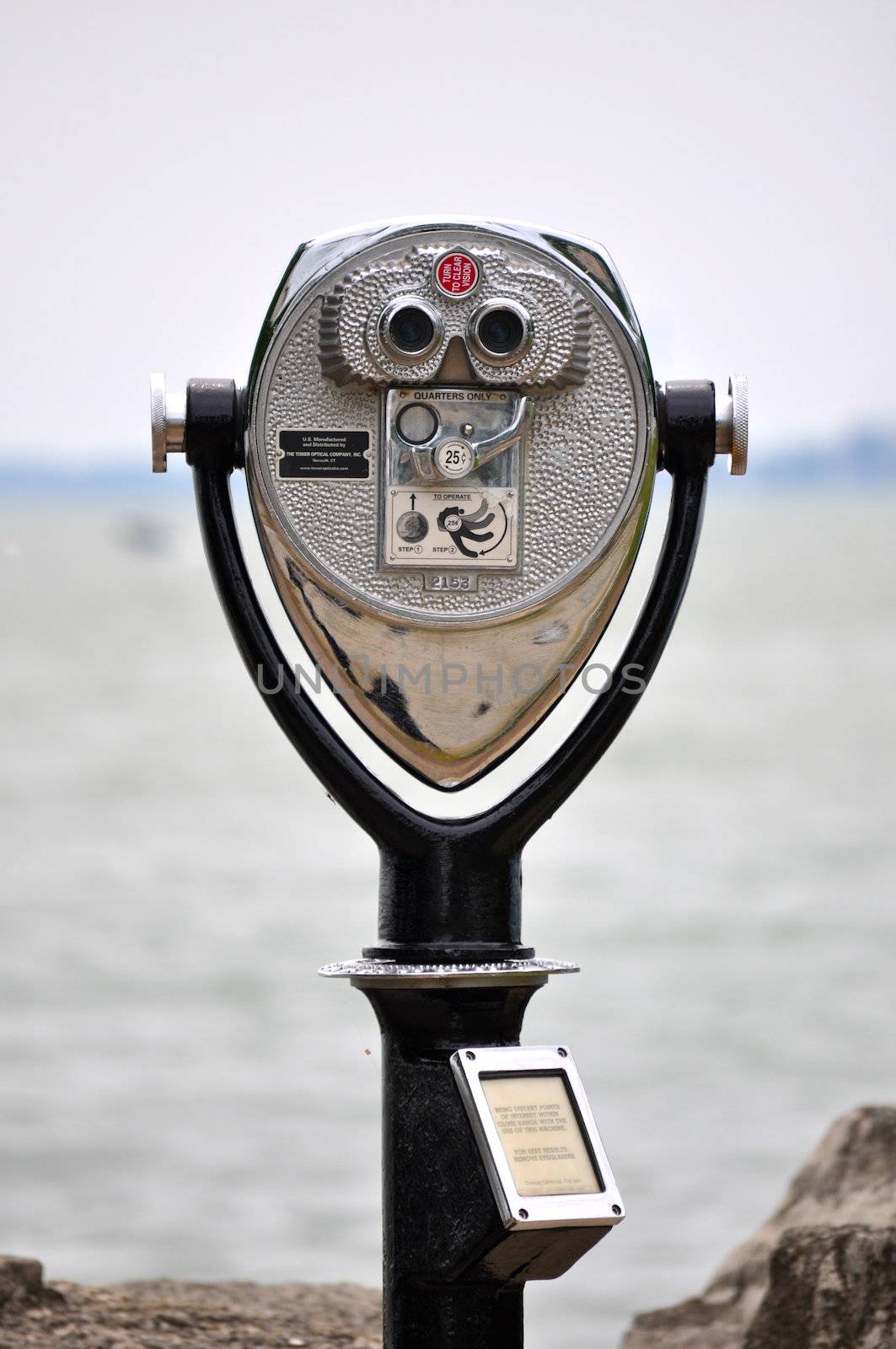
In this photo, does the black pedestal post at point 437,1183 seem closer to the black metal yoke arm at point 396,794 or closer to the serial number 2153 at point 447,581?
the black metal yoke arm at point 396,794

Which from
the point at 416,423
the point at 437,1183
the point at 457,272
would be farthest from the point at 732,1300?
the point at 457,272

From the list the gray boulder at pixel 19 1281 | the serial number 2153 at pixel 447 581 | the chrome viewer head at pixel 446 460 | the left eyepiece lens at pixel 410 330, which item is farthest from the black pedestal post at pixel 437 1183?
the gray boulder at pixel 19 1281

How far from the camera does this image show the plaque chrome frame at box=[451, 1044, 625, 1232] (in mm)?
1814

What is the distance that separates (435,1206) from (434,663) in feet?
1.68

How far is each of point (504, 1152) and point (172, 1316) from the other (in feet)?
3.17

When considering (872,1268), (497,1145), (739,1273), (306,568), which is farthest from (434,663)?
(739,1273)

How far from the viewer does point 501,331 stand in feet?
6.36

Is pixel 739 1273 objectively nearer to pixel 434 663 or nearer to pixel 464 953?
pixel 464 953

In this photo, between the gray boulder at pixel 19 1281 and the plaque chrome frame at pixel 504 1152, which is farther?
the gray boulder at pixel 19 1281

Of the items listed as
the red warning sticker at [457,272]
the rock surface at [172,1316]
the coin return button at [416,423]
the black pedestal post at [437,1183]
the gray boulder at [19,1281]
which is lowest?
the rock surface at [172,1316]

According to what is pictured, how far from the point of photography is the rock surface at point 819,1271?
7.86 ft

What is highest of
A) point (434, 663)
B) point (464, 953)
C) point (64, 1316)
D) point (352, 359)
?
point (352, 359)

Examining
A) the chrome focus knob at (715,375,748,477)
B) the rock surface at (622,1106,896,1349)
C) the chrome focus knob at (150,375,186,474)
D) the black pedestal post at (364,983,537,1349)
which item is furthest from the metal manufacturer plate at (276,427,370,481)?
the rock surface at (622,1106,896,1349)

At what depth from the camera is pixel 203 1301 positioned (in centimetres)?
276
